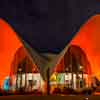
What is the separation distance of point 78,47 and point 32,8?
115 cm

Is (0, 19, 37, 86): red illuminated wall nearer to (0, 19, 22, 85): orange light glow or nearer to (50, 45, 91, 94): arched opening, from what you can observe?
(0, 19, 22, 85): orange light glow

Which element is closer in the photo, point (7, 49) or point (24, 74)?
point (7, 49)

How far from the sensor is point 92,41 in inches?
111

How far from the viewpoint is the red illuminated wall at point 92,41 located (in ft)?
8.94

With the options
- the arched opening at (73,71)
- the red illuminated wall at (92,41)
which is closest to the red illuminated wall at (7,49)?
the arched opening at (73,71)

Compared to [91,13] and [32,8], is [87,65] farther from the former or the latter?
[32,8]

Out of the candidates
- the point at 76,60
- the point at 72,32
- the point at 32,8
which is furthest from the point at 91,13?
the point at 76,60

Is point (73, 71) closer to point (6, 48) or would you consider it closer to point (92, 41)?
point (92, 41)

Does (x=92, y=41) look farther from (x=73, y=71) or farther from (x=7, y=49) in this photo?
(x=7, y=49)

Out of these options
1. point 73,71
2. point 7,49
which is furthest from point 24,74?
point 73,71

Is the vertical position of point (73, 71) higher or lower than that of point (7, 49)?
lower

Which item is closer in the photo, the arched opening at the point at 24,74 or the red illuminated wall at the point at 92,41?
the arched opening at the point at 24,74

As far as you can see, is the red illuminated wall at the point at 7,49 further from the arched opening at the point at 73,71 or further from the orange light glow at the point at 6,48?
the arched opening at the point at 73,71

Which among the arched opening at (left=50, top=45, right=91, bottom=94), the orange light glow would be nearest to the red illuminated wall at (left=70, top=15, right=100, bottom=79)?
the arched opening at (left=50, top=45, right=91, bottom=94)
